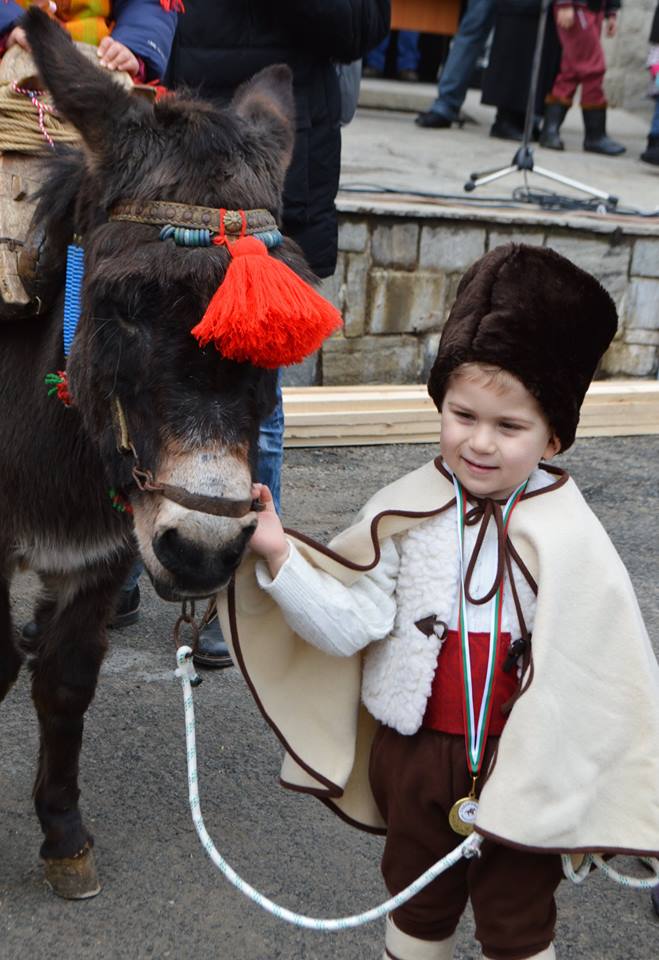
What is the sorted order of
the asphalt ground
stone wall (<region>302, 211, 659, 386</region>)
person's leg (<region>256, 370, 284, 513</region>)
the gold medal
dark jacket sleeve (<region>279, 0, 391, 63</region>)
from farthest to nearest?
stone wall (<region>302, 211, 659, 386</region>) < person's leg (<region>256, 370, 284, 513</region>) < dark jacket sleeve (<region>279, 0, 391, 63</region>) < the asphalt ground < the gold medal

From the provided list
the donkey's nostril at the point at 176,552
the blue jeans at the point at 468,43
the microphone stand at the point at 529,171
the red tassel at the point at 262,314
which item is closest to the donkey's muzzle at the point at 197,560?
the donkey's nostril at the point at 176,552

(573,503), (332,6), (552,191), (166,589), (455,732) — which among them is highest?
(332,6)

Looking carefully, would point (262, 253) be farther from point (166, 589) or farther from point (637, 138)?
point (637, 138)

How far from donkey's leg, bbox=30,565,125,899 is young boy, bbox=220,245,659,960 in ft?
2.44

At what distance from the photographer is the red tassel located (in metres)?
1.96

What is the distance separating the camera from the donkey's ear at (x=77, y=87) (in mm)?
2197

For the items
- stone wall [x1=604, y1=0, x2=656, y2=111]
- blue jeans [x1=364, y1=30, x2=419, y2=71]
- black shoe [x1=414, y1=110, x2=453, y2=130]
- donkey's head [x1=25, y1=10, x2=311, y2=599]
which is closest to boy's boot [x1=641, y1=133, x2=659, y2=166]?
black shoe [x1=414, y1=110, x2=453, y2=130]

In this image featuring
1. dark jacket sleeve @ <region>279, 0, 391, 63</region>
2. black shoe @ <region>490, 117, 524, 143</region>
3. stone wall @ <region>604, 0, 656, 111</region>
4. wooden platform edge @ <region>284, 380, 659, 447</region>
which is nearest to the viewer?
dark jacket sleeve @ <region>279, 0, 391, 63</region>

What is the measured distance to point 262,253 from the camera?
6.88 ft

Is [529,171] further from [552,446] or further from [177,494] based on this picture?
[177,494]

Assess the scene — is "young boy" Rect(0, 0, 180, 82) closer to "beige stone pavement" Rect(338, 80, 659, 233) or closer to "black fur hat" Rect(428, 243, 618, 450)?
"black fur hat" Rect(428, 243, 618, 450)

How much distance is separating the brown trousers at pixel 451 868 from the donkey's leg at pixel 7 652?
117 centimetres

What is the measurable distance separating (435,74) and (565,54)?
3.22m

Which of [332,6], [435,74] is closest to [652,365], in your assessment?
[332,6]
